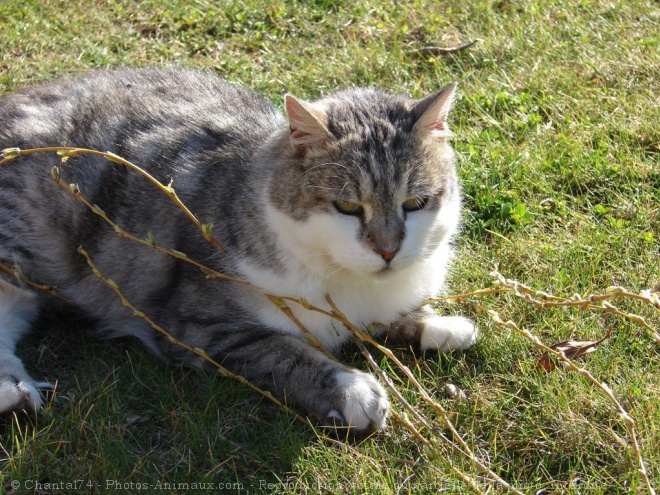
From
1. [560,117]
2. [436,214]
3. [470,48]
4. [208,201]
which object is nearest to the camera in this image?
[436,214]

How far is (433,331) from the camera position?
359 cm

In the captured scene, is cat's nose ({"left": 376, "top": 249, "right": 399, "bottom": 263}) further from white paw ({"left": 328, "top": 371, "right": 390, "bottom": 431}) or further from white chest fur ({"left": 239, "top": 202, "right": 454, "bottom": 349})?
white paw ({"left": 328, "top": 371, "right": 390, "bottom": 431})

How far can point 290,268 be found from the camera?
3.39m

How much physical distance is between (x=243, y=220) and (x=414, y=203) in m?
0.76

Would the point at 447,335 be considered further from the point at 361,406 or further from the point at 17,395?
the point at 17,395

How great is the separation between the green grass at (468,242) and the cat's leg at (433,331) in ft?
0.19

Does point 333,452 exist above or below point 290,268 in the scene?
below

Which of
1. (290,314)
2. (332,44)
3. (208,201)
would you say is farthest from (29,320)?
(332,44)

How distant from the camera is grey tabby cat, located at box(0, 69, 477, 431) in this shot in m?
3.21

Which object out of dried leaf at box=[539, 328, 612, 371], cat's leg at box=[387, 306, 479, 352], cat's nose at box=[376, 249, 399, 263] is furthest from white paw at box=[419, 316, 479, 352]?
cat's nose at box=[376, 249, 399, 263]

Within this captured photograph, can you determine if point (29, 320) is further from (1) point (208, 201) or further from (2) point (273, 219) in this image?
(2) point (273, 219)

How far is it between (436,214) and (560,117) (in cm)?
207

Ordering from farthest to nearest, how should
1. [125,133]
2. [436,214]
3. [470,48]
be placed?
[470,48], [125,133], [436,214]

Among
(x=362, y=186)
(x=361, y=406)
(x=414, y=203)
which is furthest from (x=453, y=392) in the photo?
(x=362, y=186)
